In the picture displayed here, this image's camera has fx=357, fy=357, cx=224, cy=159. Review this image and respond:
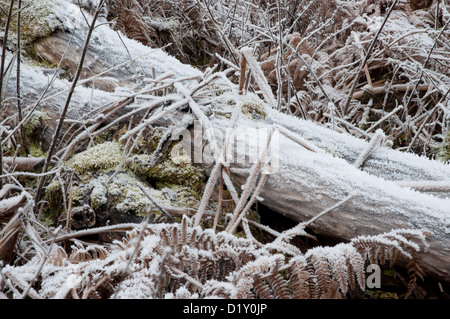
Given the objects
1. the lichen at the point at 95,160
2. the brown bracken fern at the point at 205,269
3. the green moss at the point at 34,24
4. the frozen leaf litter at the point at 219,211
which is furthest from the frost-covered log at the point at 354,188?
the green moss at the point at 34,24

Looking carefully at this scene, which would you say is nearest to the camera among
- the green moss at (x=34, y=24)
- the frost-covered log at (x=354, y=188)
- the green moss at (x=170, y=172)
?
the frost-covered log at (x=354, y=188)

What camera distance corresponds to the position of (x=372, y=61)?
12.2 ft

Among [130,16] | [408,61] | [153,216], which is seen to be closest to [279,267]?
[153,216]

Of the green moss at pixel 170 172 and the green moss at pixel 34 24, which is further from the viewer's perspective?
the green moss at pixel 34 24

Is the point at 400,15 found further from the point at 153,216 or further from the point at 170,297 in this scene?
the point at 170,297

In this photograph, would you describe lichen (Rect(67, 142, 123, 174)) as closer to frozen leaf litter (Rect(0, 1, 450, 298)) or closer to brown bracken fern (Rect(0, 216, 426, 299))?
frozen leaf litter (Rect(0, 1, 450, 298))

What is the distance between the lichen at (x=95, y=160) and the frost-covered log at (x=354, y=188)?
2.25 ft

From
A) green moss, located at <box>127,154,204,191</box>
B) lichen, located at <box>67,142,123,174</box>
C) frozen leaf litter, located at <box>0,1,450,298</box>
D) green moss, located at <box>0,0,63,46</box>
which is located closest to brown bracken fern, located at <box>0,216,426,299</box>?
frozen leaf litter, located at <box>0,1,450,298</box>

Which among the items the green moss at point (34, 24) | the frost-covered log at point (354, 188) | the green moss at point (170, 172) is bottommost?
the green moss at point (170, 172)

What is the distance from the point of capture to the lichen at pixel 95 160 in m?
2.17

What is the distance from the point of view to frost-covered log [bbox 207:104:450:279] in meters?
1.59

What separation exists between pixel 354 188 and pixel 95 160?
1496 mm

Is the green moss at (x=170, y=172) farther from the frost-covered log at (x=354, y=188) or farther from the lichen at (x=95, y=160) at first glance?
the frost-covered log at (x=354, y=188)

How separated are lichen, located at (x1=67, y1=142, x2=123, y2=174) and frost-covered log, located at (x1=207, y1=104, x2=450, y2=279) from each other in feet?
2.25
